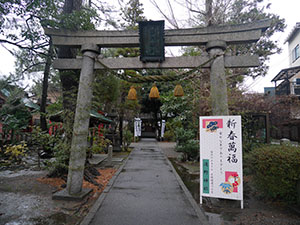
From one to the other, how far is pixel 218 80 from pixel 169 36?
75.5 inches

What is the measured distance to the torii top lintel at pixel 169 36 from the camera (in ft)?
17.4

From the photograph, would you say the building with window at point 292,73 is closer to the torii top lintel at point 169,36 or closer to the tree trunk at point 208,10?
the tree trunk at point 208,10

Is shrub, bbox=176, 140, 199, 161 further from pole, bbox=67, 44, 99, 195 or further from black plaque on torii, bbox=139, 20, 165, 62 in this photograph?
pole, bbox=67, 44, 99, 195

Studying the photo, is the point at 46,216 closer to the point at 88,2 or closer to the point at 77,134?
the point at 77,134

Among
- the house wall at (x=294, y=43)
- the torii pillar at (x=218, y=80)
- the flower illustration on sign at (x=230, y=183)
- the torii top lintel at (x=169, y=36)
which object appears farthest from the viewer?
the house wall at (x=294, y=43)

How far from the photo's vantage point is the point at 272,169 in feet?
15.0

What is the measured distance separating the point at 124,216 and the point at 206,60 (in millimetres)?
4610

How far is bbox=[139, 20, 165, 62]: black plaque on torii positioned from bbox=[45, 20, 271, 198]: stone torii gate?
179 millimetres

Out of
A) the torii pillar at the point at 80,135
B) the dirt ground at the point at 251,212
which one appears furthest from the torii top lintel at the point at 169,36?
the dirt ground at the point at 251,212

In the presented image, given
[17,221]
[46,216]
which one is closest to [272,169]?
[46,216]

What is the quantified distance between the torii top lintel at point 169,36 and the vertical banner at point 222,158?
2.30 m

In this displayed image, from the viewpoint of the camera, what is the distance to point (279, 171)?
14.8 ft

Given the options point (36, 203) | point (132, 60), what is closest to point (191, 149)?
point (132, 60)

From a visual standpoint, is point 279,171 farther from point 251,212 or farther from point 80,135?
point 80,135
